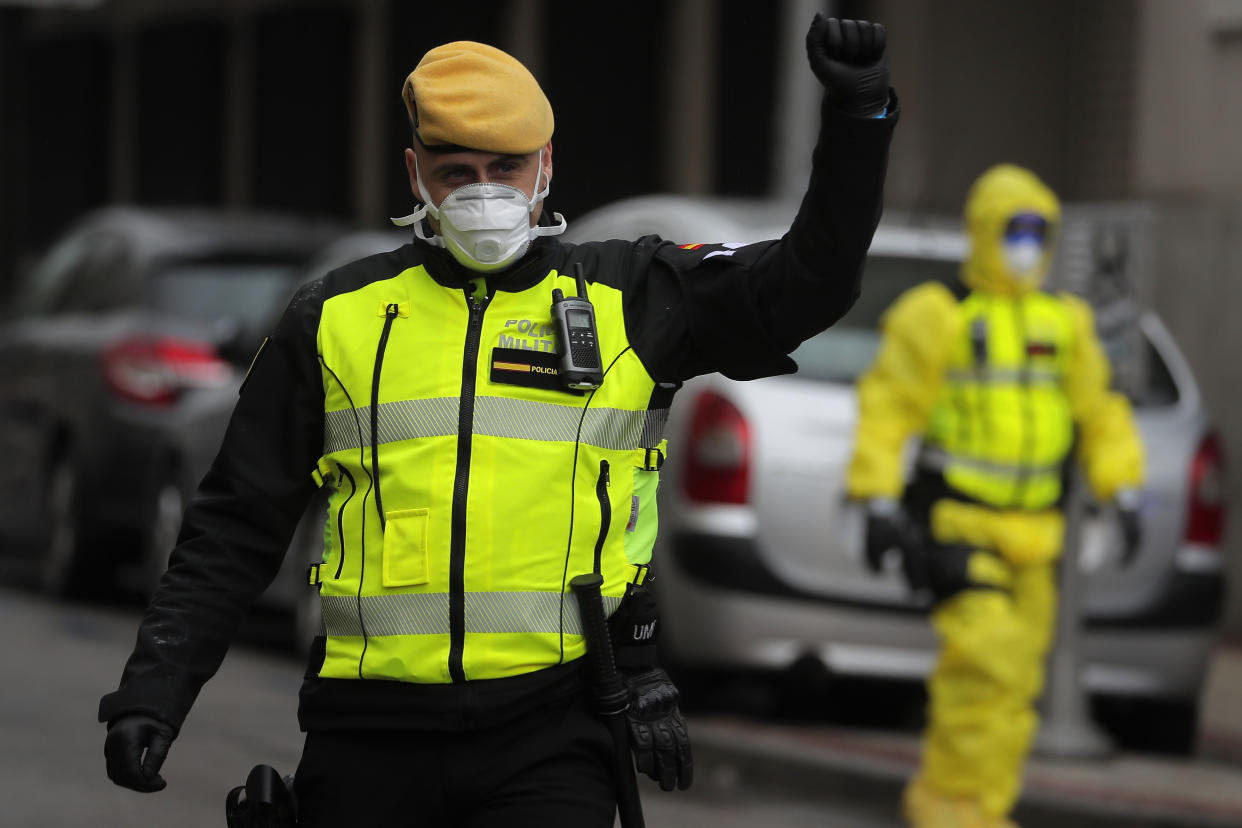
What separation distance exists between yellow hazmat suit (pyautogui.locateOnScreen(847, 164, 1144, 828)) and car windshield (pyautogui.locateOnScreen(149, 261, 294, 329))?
4839 mm

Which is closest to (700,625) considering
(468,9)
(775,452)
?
(775,452)

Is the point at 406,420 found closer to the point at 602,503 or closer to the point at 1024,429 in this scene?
the point at 602,503

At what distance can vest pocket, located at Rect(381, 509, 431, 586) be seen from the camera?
3.28 metres

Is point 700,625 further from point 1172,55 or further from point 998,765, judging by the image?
point 1172,55

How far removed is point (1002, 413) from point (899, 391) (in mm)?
296

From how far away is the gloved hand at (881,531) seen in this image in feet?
21.3

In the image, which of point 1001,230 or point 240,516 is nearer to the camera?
point 240,516

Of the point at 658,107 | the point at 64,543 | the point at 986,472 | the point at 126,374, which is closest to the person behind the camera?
the point at 986,472

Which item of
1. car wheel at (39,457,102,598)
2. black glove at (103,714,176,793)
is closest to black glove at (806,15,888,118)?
black glove at (103,714,176,793)

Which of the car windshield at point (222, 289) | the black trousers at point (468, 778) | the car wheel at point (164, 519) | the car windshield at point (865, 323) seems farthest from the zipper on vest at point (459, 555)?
the car windshield at point (222, 289)

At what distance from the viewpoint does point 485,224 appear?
3.34 meters

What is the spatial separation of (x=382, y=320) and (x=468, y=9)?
16446 millimetres

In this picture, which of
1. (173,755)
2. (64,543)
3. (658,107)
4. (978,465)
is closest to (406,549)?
(978,465)

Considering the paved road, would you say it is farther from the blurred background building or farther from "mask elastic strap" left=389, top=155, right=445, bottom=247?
"mask elastic strap" left=389, top=155, right=445, bottom=247
